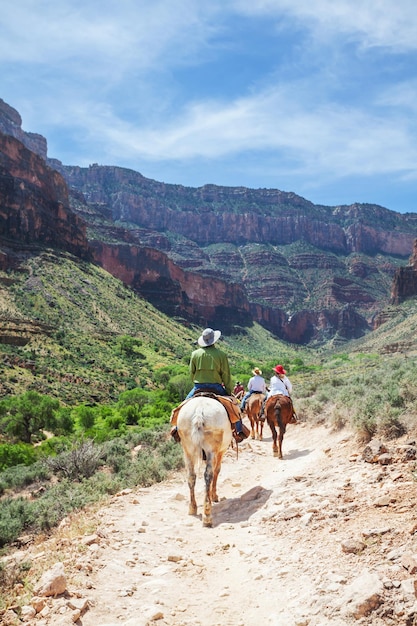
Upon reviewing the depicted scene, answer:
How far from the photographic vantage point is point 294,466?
10898 mm

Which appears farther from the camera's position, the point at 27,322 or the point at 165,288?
the point at 165,288

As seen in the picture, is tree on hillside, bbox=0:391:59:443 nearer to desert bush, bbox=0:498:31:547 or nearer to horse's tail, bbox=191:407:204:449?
desert bush, bbox=0:498:31:547

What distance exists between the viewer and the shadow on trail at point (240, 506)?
7.90m

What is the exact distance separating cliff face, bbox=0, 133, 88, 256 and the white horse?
9272 cm

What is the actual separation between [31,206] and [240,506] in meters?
103

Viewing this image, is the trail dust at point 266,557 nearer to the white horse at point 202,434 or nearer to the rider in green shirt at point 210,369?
the white horse at point 202,434

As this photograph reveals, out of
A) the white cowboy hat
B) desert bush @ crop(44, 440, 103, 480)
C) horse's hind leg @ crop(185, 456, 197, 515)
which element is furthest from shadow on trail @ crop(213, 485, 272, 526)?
desert bush @ crop(44, 440, 103, 480)

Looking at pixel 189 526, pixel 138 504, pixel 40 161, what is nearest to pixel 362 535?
pixel 189 526

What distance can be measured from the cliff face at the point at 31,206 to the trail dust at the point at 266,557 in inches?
3689

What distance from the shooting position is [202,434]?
7.96 metres

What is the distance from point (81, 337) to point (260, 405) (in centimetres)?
5760

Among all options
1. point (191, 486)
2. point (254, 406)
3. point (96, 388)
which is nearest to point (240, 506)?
point (191, 486)

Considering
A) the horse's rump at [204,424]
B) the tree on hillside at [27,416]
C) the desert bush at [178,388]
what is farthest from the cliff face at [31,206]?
the horse's rump at [204,424]

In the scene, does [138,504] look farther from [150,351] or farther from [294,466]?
[150,351]
